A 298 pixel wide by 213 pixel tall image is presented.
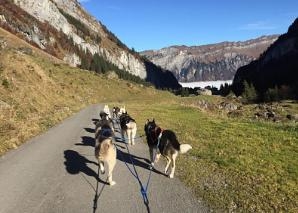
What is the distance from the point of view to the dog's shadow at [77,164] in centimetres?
1427

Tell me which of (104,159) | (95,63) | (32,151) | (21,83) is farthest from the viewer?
(95,63)

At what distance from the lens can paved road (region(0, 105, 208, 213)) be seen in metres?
10.6

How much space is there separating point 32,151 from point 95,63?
18026 centimetres

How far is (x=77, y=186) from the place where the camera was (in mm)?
12570

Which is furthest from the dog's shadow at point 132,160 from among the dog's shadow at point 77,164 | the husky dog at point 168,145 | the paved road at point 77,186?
the dog's shadow at point 77,164

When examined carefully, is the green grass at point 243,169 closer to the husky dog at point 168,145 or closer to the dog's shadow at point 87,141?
the husky dog at point 168,145

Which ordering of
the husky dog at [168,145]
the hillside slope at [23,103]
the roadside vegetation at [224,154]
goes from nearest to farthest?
the roadside vegetation at [224,154] → the husky dog at [168,145] → the hillside slope at [23,103]

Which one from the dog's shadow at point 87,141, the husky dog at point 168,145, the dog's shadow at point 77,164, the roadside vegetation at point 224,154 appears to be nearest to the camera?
the roadside vegetation at point 224,154

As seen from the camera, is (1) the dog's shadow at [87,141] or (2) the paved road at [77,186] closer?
(2) the paved road at [77,186]

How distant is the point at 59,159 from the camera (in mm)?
16812

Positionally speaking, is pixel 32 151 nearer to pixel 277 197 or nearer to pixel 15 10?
pixel 277 197

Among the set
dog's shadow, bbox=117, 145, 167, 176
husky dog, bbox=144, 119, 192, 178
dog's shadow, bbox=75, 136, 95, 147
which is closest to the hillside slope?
dog's shadow, bbox=75, 136, 95, 147

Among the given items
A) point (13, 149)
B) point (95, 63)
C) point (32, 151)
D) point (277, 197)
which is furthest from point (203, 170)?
point (95, 63)

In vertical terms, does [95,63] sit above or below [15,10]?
below
